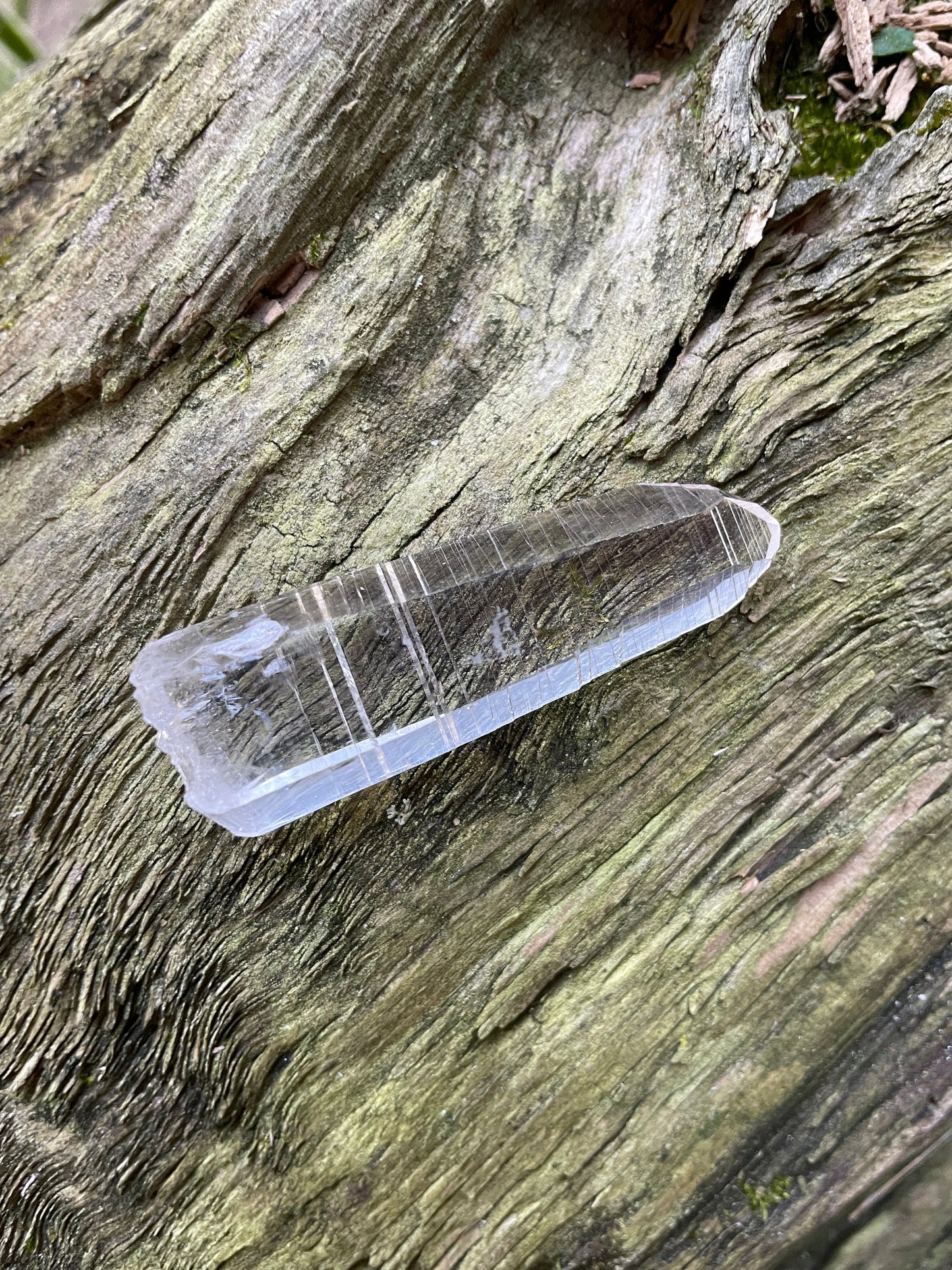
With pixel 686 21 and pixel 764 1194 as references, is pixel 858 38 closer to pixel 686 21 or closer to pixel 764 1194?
pixel 686 21

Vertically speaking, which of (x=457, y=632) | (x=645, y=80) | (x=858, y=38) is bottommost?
(x=457, y=632)

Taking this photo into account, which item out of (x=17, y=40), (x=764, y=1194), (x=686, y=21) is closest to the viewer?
(x=764, y=1194)

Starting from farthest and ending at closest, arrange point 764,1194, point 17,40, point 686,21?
point 17,40 < point 686,21 < point 764,1194

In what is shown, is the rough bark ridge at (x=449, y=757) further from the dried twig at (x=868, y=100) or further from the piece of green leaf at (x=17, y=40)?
the piece of green leaf at (x=17, y=40)

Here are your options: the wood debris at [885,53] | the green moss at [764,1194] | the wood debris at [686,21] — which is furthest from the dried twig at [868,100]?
the green moss at [764,1194]

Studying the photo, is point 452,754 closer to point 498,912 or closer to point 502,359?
point 498,912

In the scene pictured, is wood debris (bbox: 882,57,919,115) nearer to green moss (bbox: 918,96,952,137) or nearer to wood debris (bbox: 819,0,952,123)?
wood debris (bbox: 819,0,952,123)

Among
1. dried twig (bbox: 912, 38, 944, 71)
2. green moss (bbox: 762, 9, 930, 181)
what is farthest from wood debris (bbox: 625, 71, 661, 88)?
dried twig (bbox: 912, 38, 944, 71)

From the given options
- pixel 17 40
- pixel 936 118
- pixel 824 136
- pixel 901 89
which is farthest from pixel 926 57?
pixel 17 40
